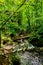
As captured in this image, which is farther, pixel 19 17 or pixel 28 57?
pixel 19 17

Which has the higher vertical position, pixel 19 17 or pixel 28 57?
pixel 19 17

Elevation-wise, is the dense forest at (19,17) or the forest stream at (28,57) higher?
the dense forest at (19,17)

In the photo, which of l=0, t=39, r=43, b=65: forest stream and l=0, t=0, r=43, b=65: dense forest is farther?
l=0, t=39, r=43, b=65: forest stream

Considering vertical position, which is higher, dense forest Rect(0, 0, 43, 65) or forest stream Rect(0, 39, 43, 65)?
dense forest Rect(0, 0, 43, 65)

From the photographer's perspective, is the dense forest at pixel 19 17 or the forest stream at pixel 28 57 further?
the forest stream at pixel 28 57

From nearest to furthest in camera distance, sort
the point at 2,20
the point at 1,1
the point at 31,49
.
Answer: the point at 2,20
the point at 1,1
the point at 31,49

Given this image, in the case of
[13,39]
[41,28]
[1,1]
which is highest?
[1,1]

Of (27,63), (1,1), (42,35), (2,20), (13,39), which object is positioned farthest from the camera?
(13,39)

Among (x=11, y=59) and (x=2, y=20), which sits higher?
(x=2, y=20)

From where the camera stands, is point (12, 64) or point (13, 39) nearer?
point (12, 64)

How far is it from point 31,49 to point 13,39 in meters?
2.03

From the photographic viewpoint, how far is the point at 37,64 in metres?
4.04

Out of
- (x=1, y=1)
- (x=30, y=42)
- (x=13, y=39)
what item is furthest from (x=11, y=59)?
(x=13, y=39)

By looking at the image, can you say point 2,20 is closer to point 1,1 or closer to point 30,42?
point 1,1
